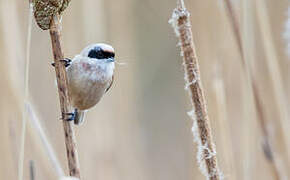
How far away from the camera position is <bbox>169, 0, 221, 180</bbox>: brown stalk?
112cm

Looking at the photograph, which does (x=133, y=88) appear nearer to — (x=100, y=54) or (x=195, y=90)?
(x=100, y=54)

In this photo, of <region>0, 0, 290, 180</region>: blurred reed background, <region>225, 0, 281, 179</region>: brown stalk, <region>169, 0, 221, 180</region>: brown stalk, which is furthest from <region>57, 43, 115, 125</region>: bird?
<region>169, 0, 221, 180</region>: brown stalk

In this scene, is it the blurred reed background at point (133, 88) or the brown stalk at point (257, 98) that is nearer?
the brown stalk at point (257, 98)

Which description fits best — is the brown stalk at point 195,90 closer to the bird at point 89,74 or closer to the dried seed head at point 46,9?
the dried seed head at point 46,9

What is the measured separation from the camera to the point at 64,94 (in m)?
1.29

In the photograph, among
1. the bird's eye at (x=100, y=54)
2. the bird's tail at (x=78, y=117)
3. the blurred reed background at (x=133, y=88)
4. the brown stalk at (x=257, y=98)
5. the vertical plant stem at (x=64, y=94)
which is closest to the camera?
the vertical plant stem at (x=64, y=94)

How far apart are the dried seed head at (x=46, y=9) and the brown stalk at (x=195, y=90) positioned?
0.97 ft

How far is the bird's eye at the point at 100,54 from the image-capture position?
6.00ft

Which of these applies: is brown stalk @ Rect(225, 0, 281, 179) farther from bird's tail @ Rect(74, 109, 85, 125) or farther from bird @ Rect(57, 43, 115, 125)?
bird's tail @ Rect(74, 109, 85, 125)

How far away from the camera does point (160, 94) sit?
380cm

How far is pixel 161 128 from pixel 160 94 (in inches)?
13.8

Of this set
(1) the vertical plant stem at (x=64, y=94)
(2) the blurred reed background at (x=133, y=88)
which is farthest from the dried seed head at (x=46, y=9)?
(2) the blurred reed background at (x=133, y=88)

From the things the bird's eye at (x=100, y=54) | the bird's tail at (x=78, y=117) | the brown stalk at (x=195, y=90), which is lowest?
the brown stalk at (x=195, y=90)

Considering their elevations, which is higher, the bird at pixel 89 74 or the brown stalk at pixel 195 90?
the bird at pixel 89 74
